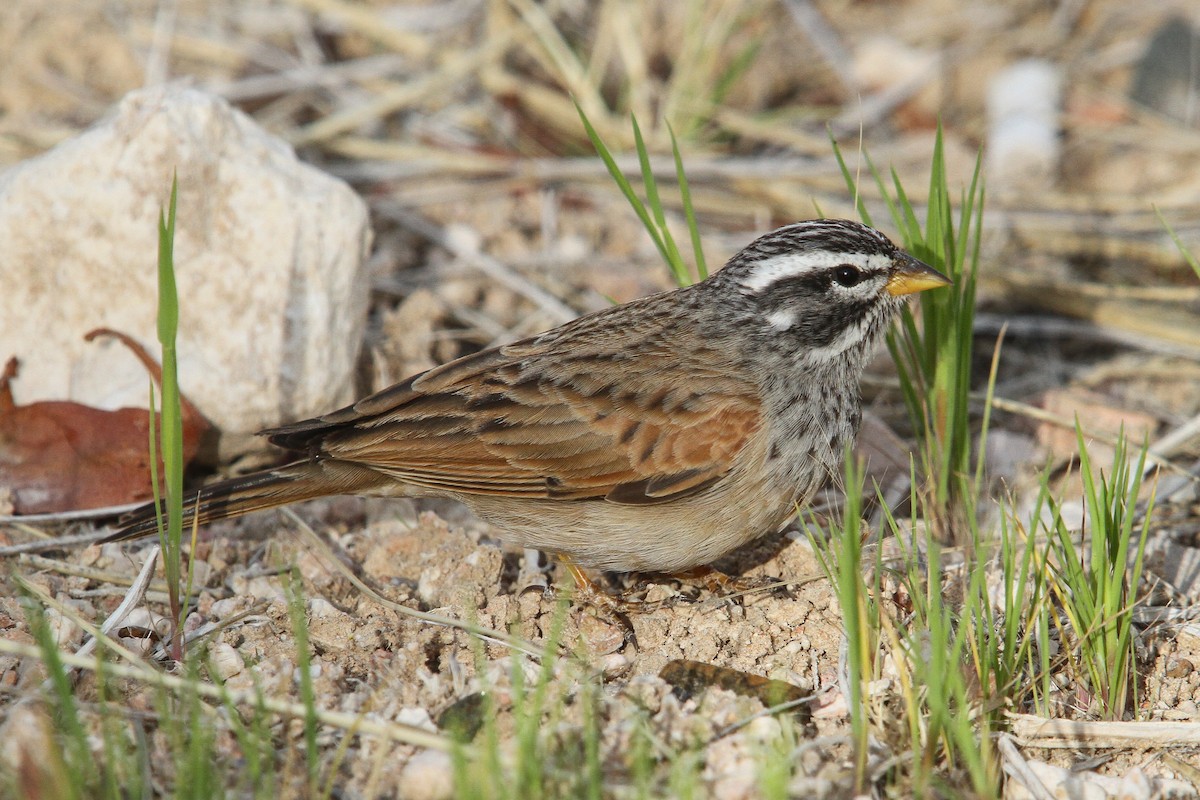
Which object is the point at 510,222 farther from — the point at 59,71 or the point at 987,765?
the point at 987,765

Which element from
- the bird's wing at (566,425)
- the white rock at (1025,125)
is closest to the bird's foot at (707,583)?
the bird's wing at (566,425)

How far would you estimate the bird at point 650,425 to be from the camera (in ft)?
16.9

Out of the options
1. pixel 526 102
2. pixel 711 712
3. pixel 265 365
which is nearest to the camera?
pixel 711 712

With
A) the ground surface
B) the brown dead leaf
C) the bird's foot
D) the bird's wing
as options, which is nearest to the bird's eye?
the bird's wing

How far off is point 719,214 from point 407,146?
214 cm

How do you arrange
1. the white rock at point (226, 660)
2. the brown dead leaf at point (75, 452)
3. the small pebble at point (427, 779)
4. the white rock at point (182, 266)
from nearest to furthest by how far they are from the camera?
the small pebble at point (427, 779) < the white rock at point (226, 660) < the brown dead leaf at point (75, 452) < the white rock at point (182, 266)

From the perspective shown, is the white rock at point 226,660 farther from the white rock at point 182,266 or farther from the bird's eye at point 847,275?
the bird's eye at point 847,275

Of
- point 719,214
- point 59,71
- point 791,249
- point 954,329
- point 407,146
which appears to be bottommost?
point 954,329

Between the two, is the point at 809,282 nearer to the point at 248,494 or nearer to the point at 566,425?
the point at 566,425

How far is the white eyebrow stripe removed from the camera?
17.3 ft

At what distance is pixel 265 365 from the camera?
6.09m

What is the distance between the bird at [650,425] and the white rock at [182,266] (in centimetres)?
77

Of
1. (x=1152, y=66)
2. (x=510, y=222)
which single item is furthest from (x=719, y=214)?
(x=1152, y=66)

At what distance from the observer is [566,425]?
5.29m
